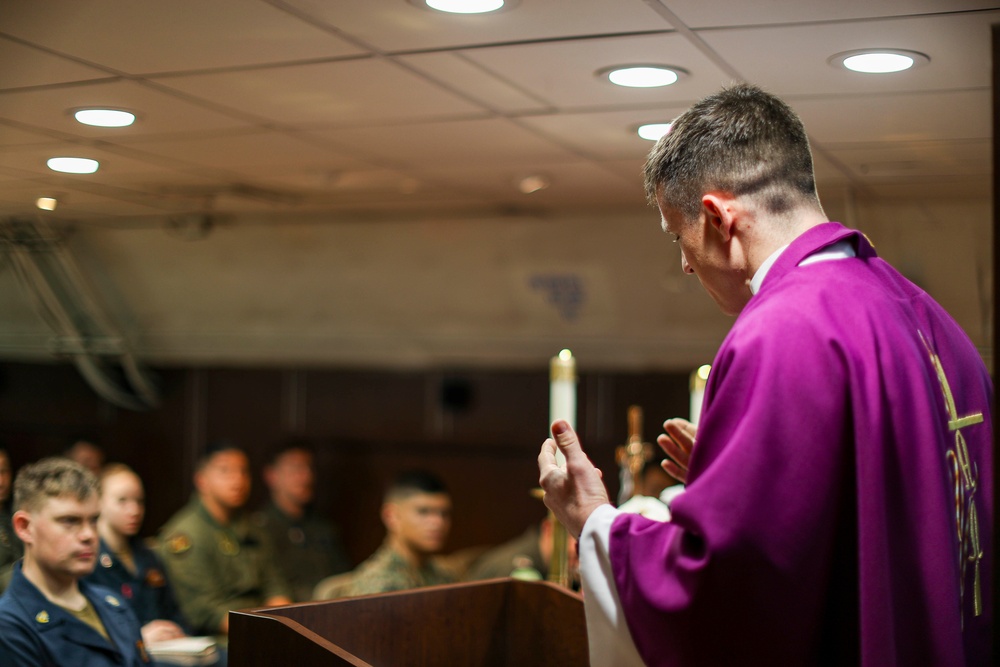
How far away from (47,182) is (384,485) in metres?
3.38

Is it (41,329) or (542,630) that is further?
(41,329)

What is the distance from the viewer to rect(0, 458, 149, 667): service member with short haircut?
2203 millimetres

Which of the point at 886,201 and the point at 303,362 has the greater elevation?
the point at 886,201

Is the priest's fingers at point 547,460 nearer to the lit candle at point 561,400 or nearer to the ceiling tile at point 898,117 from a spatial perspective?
the lit candle at point 561,400

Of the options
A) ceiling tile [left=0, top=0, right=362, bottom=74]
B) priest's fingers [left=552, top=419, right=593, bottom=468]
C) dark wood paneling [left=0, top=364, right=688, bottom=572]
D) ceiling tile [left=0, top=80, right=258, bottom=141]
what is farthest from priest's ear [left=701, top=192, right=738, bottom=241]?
dark wood paneling [left=0, top=364, right=688, bottom=572]

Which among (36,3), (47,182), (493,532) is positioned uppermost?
(36,3)

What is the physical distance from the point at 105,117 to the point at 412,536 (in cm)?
214

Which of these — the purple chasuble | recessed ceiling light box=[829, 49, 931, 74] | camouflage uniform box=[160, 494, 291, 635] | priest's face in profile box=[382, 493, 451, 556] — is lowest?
camouflage uniform box=[160, 494, 291, 635]

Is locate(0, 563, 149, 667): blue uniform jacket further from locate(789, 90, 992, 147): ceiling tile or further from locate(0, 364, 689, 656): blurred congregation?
locate(789, 90, 992, 147): ceiling tile

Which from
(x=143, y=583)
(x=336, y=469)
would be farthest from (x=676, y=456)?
(x=336, y=469)

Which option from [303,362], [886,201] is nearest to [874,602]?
[886,201]

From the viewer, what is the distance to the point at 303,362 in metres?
5.66

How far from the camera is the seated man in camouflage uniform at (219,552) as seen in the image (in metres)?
4.40

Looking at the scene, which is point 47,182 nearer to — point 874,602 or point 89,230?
point 89,230
